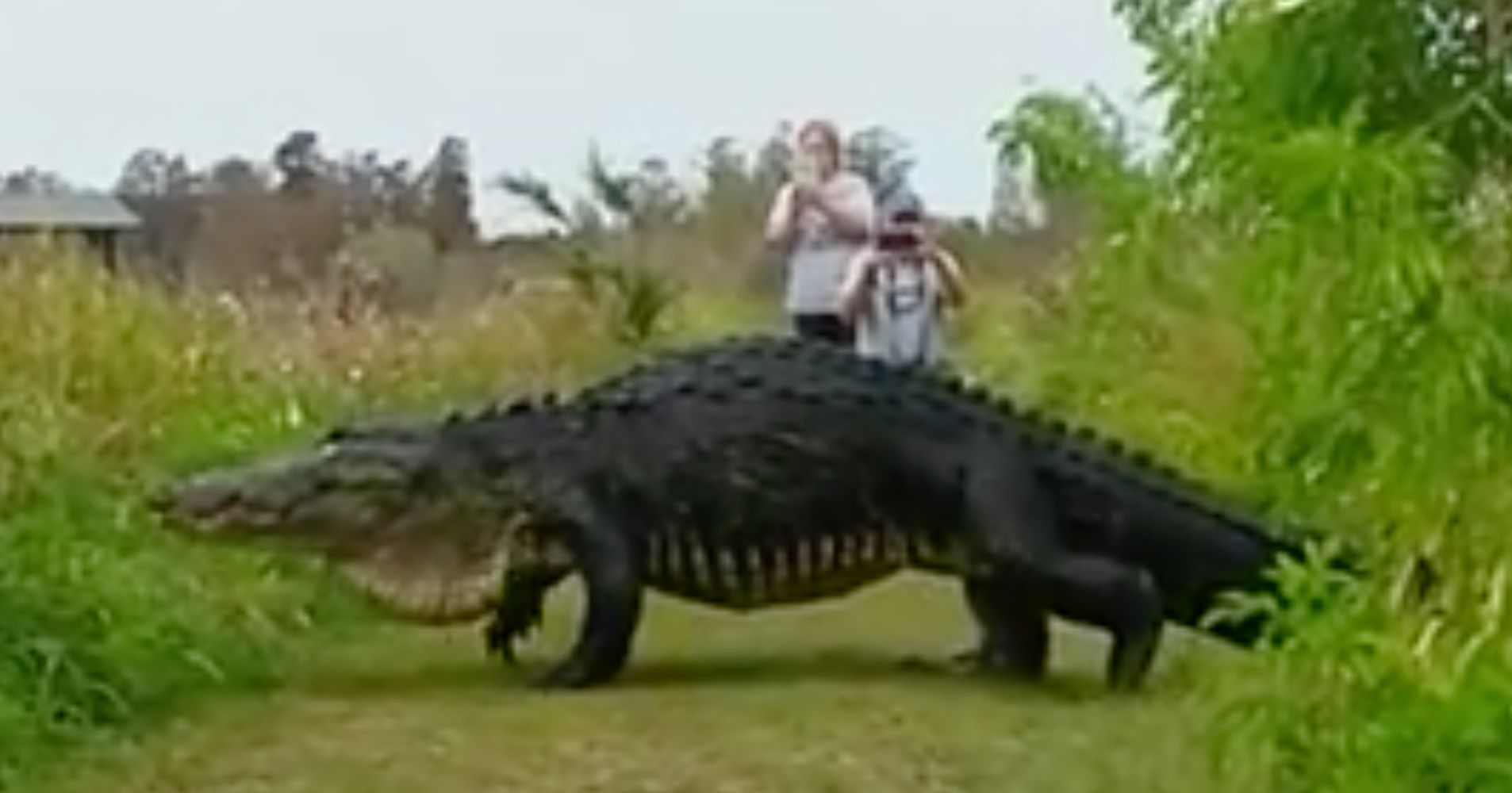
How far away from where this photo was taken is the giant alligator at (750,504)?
8.82 metres

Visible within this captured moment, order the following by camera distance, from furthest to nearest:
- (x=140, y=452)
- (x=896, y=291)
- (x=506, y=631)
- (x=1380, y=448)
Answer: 1. (x=896, y=291)
2. (x=140, y=452)
3. (x=506, y=631)
4. (x=1380, y=448)

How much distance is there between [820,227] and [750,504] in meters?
2.90

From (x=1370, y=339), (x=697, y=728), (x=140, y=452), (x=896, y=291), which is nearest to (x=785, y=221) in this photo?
(x=896, y=291)

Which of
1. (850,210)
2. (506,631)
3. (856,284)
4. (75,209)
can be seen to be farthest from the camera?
(75,209)

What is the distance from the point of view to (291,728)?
26.2ft

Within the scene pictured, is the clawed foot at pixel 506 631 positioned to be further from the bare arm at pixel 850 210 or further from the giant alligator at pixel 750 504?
the bare arm at pixel 850 210

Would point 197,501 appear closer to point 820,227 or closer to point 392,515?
point 392,515

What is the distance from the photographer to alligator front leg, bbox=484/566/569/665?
8945 mm

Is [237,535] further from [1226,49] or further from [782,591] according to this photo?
[1226,49]

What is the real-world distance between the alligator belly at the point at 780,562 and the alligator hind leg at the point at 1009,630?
13 cm

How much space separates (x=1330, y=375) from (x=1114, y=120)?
2714mm

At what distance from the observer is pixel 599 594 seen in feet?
28.9

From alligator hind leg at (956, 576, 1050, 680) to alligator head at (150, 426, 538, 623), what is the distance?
1.03m

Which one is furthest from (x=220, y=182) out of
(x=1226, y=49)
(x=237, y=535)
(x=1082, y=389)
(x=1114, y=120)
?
(x=1226, y=49)
